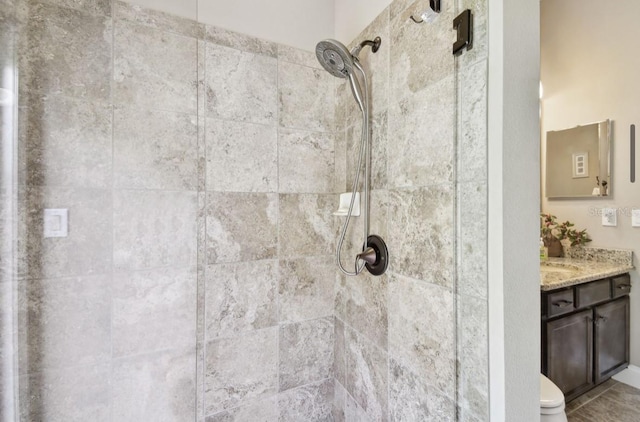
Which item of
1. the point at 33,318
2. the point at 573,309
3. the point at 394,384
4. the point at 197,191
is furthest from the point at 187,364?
the point at 573,309

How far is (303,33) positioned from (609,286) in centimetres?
269

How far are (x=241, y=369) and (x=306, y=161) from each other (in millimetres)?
1016

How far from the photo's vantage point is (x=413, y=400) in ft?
3.10

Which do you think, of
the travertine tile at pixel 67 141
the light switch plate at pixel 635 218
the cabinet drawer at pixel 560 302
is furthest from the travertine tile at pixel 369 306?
the light switch plate at pixel 635 218

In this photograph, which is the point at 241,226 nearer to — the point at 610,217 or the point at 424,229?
the point at 424,229

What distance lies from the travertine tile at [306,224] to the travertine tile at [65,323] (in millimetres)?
718

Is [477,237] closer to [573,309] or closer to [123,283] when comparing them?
[123,283]

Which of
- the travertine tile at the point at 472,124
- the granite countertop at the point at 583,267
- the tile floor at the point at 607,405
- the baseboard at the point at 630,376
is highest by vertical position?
the travertine tile at the point at 472,124

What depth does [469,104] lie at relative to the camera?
0.75m

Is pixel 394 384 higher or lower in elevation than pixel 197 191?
lower

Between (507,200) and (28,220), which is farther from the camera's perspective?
(28,220)

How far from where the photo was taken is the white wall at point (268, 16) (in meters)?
1.14

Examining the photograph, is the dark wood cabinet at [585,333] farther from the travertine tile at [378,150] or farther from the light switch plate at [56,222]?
the light switch plate at [56,222]

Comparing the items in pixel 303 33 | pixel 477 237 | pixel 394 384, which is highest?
pixel 303 33
